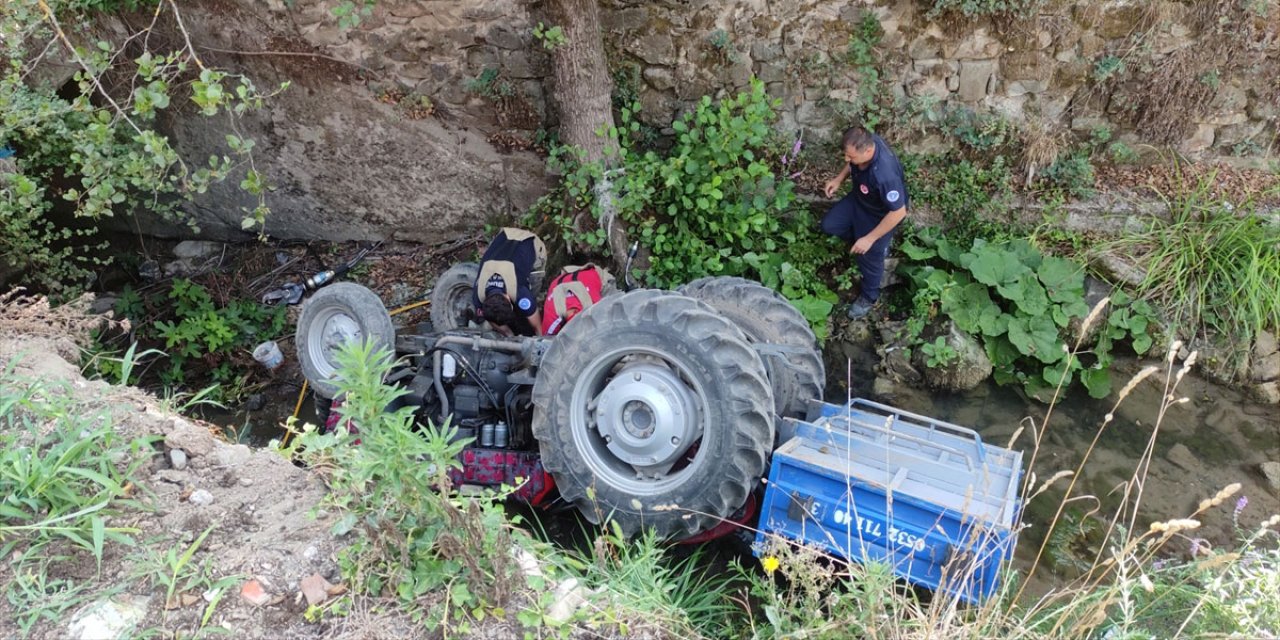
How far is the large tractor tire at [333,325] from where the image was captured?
4.37 metres

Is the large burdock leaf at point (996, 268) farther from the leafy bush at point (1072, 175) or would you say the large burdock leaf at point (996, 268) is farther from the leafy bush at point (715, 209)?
the leafy bush at point (715, 209)

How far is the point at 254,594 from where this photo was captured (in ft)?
6.49

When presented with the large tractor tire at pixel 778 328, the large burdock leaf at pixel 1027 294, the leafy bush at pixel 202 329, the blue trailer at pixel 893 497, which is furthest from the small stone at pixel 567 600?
the leafy bush at pixel 202 329

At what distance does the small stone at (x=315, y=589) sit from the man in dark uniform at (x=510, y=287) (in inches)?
100.0

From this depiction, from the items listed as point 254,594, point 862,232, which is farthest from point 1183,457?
point 254,594

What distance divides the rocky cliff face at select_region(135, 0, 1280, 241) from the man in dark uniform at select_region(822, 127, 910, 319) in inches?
33.7

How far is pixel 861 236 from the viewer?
18.2 feet

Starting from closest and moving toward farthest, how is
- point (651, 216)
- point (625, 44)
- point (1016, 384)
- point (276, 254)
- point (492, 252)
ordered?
point (492, 252)
point (1016, 384)
point (651, 216)
point (625, 44)
point (276, 254)

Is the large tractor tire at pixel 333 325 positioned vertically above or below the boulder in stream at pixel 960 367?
above

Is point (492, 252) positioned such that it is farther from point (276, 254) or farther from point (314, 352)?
point (276, 254)

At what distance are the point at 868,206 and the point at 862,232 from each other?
0.20 m

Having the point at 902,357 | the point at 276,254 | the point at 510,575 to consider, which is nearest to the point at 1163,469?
the point at 902,357

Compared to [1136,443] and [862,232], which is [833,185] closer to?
[862,232]

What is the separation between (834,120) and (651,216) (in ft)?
5.57
